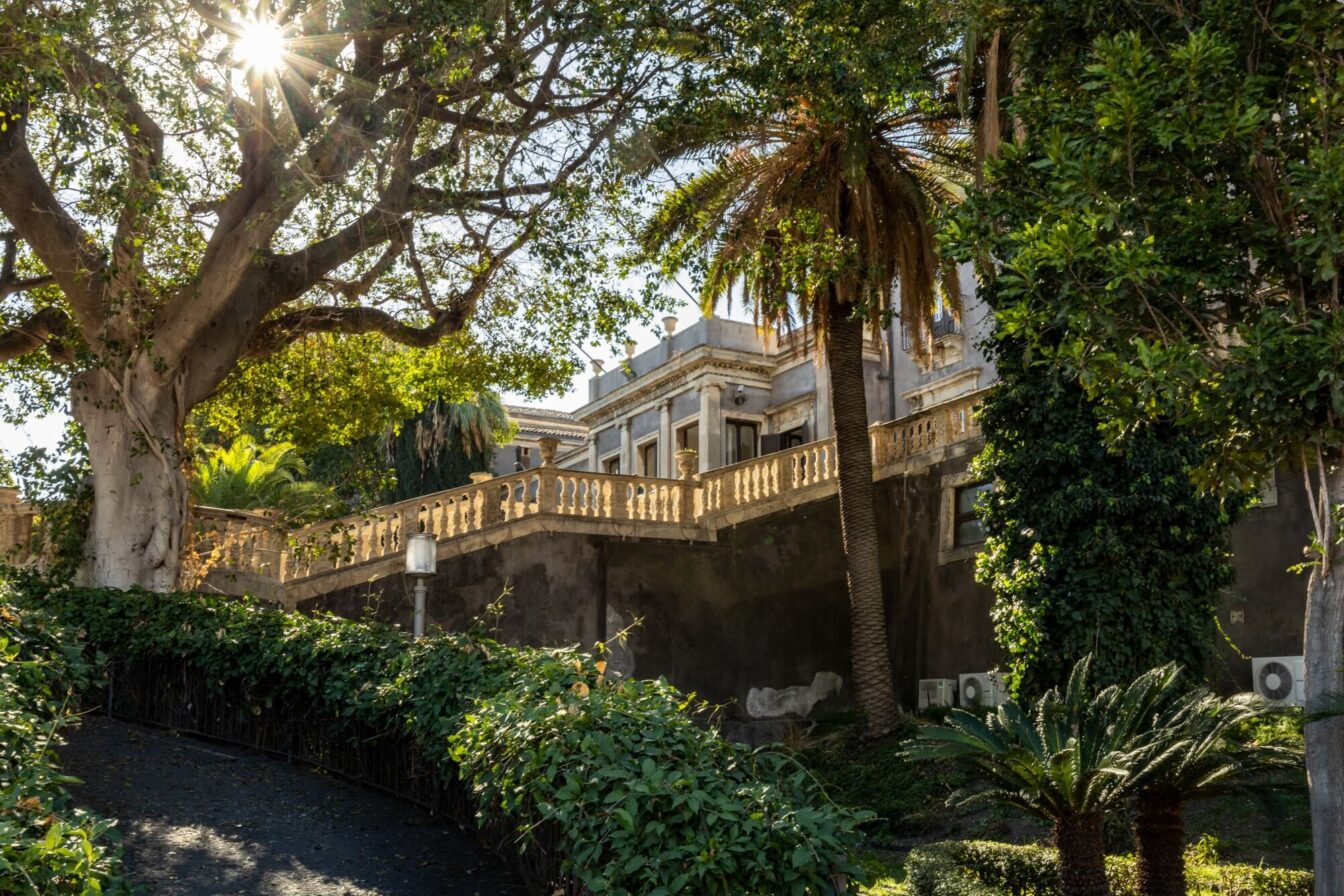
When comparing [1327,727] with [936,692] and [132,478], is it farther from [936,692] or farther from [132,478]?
→ [936,692]

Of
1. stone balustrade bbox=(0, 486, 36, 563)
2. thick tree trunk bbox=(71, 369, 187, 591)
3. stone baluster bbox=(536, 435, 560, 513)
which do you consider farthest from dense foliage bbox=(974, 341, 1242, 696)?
stone balustrade bbox=(0, 486, 36, 563)

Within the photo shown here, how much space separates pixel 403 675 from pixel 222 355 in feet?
24.2

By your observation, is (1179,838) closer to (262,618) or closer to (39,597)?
(262,618)

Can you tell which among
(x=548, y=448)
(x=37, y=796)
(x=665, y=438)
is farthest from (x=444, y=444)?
(x=37, y=796)

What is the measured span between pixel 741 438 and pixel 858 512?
1212 centimetres

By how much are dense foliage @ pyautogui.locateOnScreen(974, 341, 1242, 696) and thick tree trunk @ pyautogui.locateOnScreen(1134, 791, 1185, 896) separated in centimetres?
491

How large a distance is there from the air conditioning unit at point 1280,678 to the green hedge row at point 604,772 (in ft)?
39.4

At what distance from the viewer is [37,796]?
5.38 metres

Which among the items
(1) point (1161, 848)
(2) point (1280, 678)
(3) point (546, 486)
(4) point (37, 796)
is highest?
(3) point (546, 486)

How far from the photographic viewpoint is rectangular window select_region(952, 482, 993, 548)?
21.3m

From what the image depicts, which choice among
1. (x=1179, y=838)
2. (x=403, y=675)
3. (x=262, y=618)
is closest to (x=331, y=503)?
(x=262, y=618)

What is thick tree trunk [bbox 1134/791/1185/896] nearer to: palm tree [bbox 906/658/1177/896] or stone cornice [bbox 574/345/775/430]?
palm tree [bbox 906/658/1177/896]

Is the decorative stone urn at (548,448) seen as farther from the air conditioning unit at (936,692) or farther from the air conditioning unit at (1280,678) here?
the air conditioning unit at (1280,678)

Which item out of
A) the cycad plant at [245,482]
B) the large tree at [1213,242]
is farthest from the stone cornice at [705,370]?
the large tree at [1213,242]
